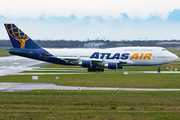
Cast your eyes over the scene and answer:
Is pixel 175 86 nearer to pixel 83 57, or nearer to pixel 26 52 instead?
pixel 83 57

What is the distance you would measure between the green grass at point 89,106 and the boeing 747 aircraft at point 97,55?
24125 millimetres

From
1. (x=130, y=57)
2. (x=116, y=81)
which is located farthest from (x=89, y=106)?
(x=130, y=57)

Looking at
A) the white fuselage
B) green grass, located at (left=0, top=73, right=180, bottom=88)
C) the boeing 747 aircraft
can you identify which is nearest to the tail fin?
the boeing 747 aircraft

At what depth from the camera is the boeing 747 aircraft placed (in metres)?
48.3

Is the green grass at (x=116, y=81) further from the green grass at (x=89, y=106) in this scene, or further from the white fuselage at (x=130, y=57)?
the white fuselage at (x=130, y=57)

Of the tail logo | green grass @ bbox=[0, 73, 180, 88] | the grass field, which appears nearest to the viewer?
the grass field

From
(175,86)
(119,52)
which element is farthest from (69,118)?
(119,52)

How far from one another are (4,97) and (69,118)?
29.3 ft

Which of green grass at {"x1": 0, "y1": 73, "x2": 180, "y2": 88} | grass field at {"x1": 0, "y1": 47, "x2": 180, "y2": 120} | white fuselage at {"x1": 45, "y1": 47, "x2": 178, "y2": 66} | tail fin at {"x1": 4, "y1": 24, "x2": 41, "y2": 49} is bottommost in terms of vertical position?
green grass at {"x1": 0, "y1": 73, "x2": 180, "y2": 88}

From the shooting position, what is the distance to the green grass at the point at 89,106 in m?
16.4

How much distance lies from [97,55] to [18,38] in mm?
14737

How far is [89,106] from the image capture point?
63.5 feet

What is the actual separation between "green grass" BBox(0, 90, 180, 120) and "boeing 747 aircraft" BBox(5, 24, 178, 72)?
24.1 m

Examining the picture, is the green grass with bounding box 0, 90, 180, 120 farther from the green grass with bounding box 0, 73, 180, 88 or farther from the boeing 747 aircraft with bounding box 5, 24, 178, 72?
the boeing 747 aircraft with bounding box 5, 24, 178, 72
